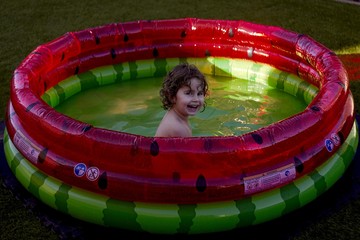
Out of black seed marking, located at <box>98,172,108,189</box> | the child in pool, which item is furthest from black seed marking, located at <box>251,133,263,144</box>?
black seed marking, located at <box>98,172,108,189</box>

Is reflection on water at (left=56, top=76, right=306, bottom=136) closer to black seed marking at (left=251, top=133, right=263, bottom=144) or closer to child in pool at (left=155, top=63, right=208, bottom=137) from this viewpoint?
child in pool at (left=155, top=63, right=208, bottom=137)

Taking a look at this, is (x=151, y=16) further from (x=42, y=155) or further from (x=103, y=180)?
(x=103, y=180)

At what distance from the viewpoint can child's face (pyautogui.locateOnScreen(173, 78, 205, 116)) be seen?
3.16 metres

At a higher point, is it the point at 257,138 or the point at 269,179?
the point at 257,138

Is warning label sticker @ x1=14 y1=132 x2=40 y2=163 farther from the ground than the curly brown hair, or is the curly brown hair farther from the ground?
the curly brown hair

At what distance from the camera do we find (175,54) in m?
5.07

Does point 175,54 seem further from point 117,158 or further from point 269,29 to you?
point 117,158

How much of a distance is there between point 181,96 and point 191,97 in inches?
2.3

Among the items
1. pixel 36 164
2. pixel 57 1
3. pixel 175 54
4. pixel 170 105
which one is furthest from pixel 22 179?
pixel 57 1

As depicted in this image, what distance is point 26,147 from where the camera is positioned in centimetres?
335

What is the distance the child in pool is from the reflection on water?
0.81m

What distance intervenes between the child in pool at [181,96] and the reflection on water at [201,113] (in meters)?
0.81

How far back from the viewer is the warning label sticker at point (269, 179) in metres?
2.94

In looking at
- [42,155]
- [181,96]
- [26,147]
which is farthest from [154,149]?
[26,147]
